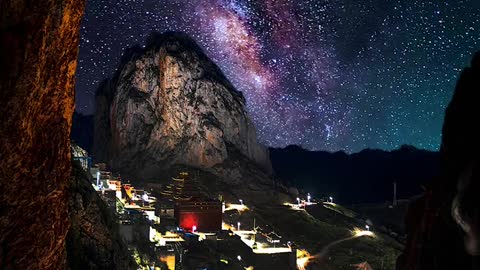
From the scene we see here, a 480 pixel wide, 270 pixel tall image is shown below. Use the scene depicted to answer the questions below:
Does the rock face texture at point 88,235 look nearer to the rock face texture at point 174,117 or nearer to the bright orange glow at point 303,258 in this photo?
the bright orange glow at point 303,258

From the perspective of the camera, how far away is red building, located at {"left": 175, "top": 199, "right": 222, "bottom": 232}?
5279 centimetres

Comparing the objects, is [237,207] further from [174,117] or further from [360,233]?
[174,117]

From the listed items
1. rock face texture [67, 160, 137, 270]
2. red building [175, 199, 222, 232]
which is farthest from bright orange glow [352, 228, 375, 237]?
rock face texture [67, 160, 137, 270]

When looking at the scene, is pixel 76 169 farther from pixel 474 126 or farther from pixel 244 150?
pixel 244 150

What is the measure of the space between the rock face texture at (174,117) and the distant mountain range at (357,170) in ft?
187

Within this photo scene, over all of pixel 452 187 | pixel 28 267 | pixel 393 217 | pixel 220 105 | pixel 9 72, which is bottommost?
pixel 393 217

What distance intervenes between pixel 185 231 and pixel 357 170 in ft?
430

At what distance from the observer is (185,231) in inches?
1976

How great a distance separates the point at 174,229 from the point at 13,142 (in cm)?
4136

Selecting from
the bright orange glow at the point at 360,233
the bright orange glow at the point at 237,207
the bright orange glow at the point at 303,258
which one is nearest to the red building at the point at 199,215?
the bright orange glow at the point at 303,258

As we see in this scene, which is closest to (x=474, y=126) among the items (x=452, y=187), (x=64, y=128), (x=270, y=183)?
(x=452, y=187)

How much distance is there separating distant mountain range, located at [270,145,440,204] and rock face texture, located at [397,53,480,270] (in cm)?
12685

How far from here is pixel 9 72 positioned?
8.74m

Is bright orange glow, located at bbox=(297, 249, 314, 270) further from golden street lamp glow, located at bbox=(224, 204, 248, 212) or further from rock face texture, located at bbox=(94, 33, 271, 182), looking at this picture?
rock face texture, located at bbox=(94, 33, 271, 182)
